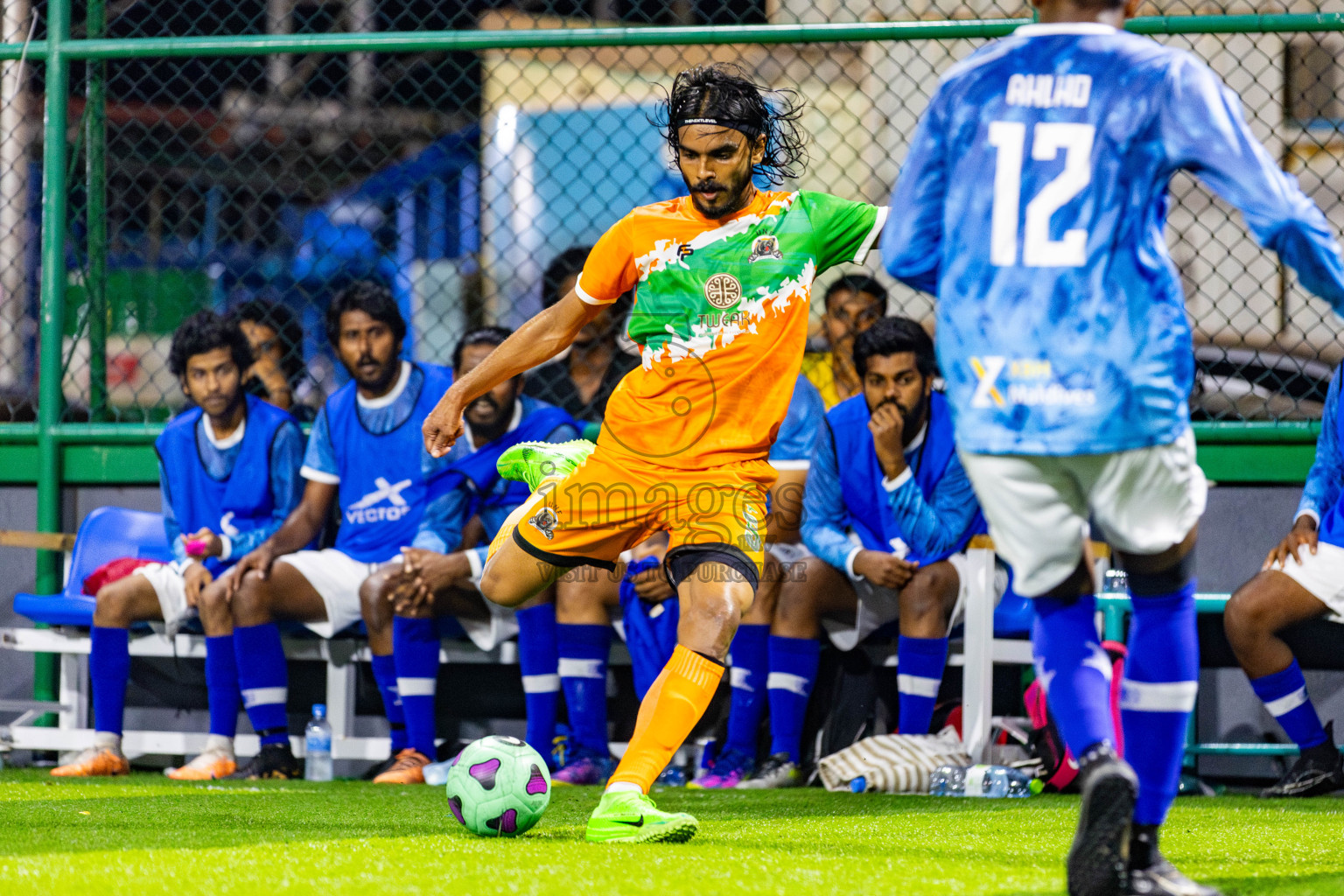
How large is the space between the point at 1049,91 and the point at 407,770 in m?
3.37

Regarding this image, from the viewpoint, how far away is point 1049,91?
93.0 inches

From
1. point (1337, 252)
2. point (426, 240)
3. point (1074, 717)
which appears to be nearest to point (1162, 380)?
point (1337, 252)

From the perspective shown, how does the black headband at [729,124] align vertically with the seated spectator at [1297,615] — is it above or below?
above

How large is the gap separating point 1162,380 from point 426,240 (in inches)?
276

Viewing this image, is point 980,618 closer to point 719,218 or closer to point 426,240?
point 719,218

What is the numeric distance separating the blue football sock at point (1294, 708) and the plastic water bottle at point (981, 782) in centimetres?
80

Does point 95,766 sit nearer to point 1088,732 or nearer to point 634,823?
point 634,823

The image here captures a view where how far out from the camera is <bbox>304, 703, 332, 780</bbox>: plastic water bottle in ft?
16.4

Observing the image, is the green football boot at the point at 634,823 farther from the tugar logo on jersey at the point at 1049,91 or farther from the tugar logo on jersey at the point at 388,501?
the tugar logo on jersey at the point at 388,501

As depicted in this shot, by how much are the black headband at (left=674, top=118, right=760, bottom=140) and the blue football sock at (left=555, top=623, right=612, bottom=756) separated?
2139mm

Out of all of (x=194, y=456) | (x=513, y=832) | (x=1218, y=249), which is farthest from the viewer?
(x=1218, y=249)

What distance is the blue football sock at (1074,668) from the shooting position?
235 cm

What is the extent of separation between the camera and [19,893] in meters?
2.27

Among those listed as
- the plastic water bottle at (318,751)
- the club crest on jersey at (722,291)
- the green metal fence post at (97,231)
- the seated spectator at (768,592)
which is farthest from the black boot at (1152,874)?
the green metal fence post at (97,231)
